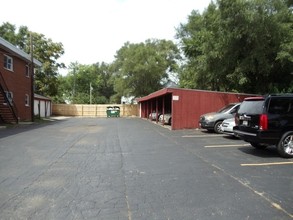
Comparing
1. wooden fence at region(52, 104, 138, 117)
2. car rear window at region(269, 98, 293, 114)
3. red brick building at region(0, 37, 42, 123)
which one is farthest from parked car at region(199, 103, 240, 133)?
wooden fence at region(52, 104, 138, 117)

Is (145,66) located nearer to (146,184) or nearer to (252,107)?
(252,107)

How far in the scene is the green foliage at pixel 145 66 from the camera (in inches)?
2015

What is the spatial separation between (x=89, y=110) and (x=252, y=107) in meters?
47.8

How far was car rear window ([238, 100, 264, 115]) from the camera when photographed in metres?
9.80

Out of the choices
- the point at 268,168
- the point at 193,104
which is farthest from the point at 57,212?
the point at 193,104

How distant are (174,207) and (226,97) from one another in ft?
55.0

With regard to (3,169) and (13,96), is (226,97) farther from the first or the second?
(13,96)

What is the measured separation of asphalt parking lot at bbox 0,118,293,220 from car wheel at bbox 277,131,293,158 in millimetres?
297

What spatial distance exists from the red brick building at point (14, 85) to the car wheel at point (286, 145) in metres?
20.5

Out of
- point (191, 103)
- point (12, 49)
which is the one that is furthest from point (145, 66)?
point (191, 103)

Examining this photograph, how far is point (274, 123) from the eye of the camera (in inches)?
379

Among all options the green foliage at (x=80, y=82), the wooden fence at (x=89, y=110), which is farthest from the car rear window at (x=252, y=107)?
the green foliage at (x=80, y=82)

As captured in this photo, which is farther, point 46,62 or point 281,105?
point 46,62

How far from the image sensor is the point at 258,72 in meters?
20.9
